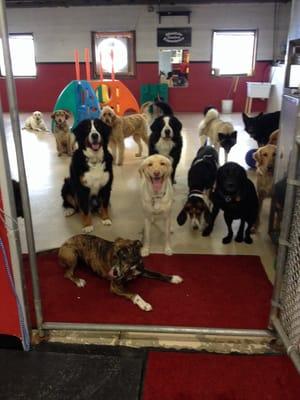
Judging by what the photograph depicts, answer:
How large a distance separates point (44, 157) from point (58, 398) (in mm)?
4859

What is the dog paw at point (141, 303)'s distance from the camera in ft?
7.43

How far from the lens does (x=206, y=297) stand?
7.86 ft

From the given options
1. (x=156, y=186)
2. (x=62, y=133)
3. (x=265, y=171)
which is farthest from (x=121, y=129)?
(x=156, y=186)

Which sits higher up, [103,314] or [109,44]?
[109,44]

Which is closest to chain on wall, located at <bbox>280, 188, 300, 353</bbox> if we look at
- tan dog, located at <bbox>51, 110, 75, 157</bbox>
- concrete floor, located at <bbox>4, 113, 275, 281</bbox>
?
concrete floor, located at <bbox>4, 113, 275, 281</bbox>

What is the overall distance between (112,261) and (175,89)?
964 cm

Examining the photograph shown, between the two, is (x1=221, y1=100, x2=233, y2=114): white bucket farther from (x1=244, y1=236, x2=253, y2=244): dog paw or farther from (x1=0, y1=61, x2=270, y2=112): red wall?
(x1=244, y1=236, x2=253, y2=244): dog paw

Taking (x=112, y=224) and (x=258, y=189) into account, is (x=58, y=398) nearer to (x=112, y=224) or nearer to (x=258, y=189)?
(x=112, y=224)

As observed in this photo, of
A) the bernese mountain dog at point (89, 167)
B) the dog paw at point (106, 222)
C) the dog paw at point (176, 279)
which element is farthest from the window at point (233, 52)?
the dog paw at point (176, 279)

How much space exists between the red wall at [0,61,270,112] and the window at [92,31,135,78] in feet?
1.06

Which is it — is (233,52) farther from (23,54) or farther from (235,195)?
(235,195)

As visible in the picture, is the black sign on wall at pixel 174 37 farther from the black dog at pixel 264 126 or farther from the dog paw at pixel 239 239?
the dog paw at pixel 239 239

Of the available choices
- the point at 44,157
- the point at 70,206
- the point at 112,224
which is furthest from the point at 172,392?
the point at 44,157

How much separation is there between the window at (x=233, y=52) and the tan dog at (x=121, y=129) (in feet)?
20.1
